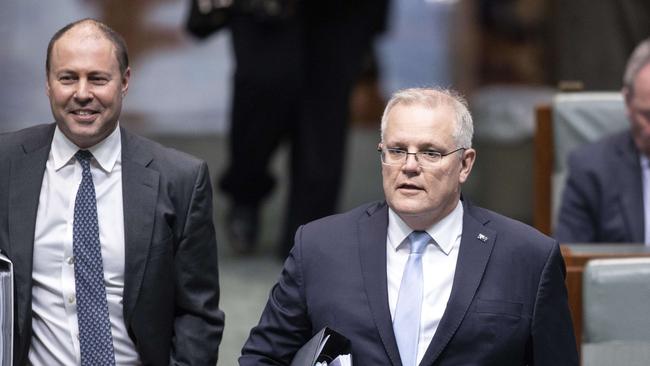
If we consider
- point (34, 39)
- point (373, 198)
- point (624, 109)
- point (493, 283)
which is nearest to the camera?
point (493, 283)

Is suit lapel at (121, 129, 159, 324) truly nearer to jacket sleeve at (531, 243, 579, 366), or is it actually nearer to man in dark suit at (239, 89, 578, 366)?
man in dark suit at (239, 89, 578, 366)

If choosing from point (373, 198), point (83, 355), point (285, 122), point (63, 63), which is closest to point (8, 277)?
point (83, 355)

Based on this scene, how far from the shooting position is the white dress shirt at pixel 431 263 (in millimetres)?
3340

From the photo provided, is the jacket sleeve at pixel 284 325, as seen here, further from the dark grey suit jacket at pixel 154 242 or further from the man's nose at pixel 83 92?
the man's nose at pixel 83 92

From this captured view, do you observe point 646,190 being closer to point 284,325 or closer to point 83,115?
point 284,325

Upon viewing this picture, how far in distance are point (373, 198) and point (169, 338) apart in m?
3.18

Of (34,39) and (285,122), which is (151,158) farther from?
(34,39)

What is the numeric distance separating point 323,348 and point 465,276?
344mm

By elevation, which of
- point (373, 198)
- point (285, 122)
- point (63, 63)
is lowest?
point (373, 198)

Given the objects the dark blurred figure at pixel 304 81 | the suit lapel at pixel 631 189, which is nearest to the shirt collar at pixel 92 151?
the suit lapel at pixel 631 189

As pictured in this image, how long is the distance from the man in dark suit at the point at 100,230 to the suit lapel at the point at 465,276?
1.96ft

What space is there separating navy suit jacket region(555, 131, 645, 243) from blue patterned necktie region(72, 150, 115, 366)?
1696 millimetres

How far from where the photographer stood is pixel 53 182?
359cm

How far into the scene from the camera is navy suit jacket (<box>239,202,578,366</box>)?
332cm
